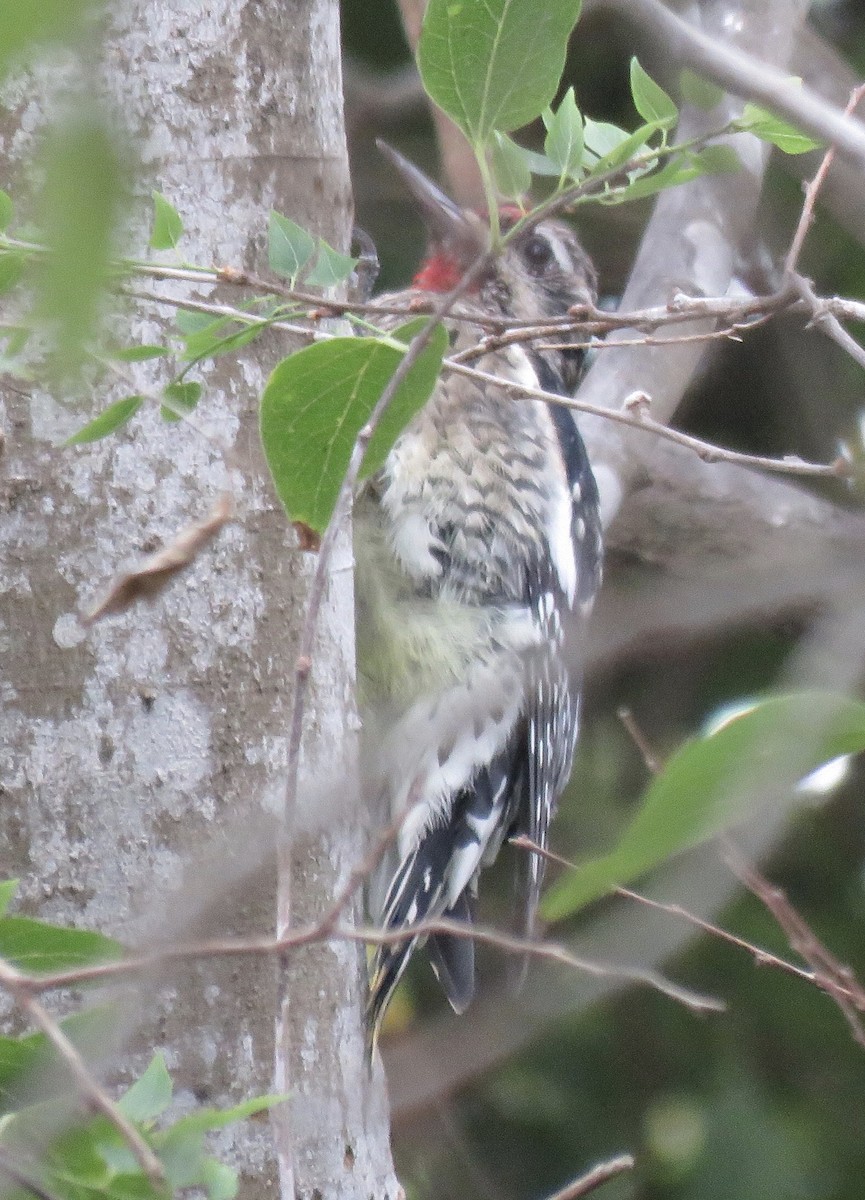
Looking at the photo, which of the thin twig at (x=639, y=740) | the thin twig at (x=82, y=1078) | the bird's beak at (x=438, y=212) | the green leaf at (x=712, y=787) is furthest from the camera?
the bird's beak at (x=438, y=212)

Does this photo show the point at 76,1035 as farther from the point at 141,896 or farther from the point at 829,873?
the point at 829,873

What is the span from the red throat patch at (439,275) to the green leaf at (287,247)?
1.19 meters

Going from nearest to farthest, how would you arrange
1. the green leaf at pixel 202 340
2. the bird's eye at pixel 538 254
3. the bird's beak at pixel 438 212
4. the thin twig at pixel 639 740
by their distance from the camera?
the green leaf at pixel 202 340, the thin twig at pixel 639 740, the bird's beak at pixel 438 212, the bird's eye at pixel 538 254

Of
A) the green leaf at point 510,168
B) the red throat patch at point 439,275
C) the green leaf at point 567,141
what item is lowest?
the red throat patch at point 439,275

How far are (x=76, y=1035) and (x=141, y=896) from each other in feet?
1.34

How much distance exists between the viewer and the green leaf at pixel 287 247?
3.76 ft

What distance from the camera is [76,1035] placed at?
88cm

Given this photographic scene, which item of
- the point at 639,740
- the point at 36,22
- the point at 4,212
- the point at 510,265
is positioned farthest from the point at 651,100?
the point at 510,265

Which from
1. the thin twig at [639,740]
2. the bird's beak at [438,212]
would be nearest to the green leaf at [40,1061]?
the thin twig at [639,740]

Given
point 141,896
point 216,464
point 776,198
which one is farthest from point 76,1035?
point 776,198

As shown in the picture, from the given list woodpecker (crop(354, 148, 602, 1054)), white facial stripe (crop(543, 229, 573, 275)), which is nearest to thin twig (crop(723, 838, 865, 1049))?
woodpecker (crop(354, 148, 602, 1054))

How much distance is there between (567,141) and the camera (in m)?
1.12

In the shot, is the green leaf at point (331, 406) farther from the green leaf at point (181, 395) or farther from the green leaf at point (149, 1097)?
the green leaf at point (149, 1097)

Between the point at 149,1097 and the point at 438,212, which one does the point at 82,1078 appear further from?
the point at 438,212
